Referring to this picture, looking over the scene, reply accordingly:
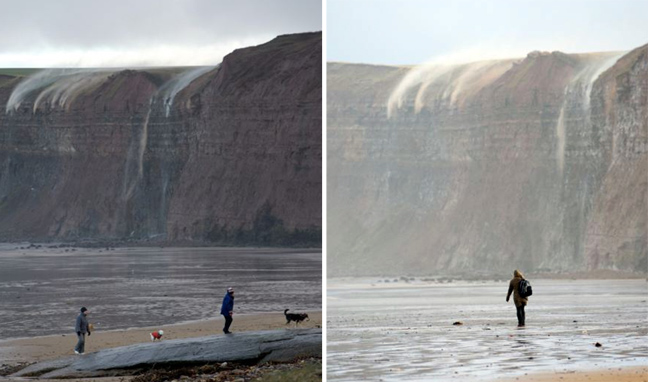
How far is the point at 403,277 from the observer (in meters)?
62.6

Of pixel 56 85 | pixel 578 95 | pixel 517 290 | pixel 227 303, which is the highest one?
pixel 56 85

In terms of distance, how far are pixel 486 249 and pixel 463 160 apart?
9163 mm

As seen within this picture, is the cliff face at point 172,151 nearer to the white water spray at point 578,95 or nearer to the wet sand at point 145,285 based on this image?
the wet sand at point 145,285

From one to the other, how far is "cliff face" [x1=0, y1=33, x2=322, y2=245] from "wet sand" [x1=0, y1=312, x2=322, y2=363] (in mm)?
36602

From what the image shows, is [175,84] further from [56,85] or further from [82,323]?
[82,323]

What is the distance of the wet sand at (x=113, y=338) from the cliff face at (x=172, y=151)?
1441 inches

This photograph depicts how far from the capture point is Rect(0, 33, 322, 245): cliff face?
6650 centimetres

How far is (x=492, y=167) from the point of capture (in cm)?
6856

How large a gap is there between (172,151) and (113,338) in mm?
53882

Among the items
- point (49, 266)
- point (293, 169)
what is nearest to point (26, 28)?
point (293, 169)

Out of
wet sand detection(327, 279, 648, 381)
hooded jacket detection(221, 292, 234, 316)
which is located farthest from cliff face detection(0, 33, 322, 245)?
hooded jacket detection(221, 292, 234, 316)

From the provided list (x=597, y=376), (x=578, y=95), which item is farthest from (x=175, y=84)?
(x=597, y=376)

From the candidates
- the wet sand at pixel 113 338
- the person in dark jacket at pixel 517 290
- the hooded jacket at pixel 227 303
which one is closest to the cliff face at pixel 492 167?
the wet sand at pixel 113 338

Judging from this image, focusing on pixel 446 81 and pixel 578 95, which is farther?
pixel 446 81
